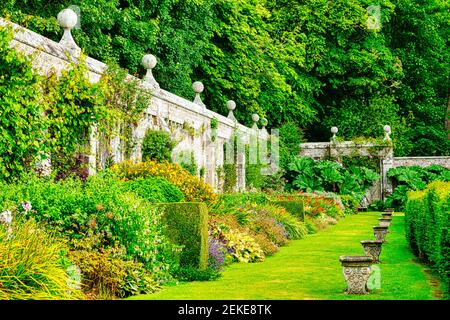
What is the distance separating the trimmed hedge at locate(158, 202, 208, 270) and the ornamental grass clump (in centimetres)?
263

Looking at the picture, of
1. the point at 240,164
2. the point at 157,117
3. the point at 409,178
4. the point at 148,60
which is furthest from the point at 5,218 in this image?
the point at 409,178

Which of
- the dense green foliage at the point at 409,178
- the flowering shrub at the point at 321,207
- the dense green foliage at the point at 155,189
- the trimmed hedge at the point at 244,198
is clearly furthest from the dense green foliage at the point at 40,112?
the dense green foliage at the point at 409,178

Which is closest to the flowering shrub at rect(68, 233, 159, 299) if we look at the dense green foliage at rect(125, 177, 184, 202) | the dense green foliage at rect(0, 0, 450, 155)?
the dense green foliage at rect(125, 177, 184, 202)

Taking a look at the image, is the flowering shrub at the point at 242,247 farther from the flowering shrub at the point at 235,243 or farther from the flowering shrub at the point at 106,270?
the flowering shrub at the point at 106,270

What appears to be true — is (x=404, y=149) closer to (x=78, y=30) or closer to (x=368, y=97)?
(x=368, y=97)

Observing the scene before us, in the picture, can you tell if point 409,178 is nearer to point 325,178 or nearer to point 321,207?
point 325,178

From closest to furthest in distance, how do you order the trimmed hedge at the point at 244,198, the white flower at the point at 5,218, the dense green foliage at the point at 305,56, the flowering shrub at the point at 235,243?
1. the white flower at the point at 5,218
2. the flowering shrub at the point at 235,243
3. the trimmed hedge at the point at 244,198
4. the dense green foliage at the point at 305,56

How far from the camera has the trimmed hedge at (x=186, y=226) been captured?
32.8 ft

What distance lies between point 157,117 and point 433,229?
7.42 meters

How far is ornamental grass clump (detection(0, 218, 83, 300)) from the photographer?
667 centimetres

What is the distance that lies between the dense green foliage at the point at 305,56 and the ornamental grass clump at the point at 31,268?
1295 centimetres

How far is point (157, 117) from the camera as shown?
1600 centimetres

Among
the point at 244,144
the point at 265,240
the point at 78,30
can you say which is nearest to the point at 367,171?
the point at 244,144

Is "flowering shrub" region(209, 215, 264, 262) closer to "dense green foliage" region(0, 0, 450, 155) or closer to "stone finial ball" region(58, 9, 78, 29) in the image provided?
"stone finial ball" region(58, 9, 78, 29)
